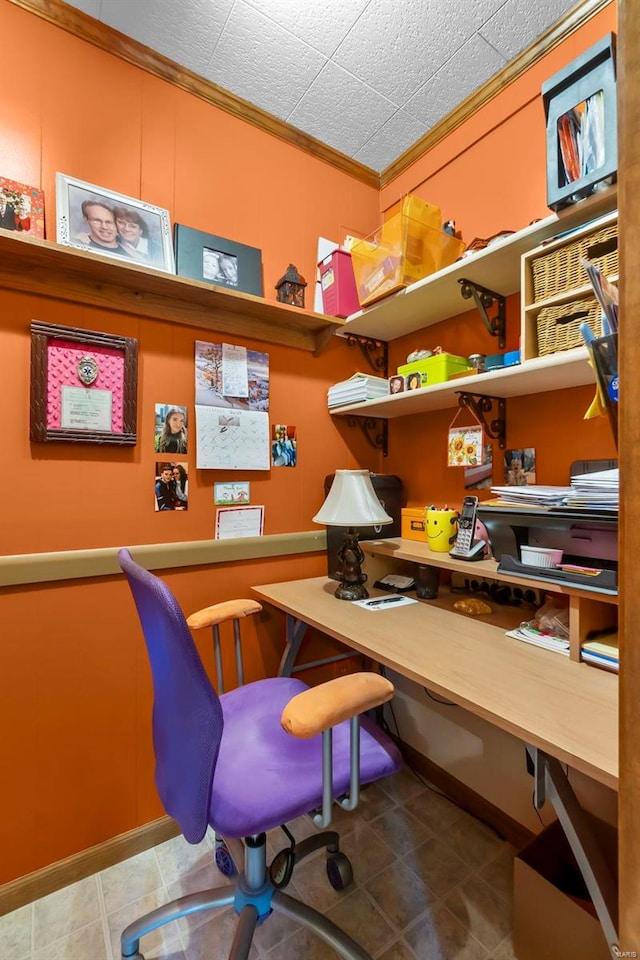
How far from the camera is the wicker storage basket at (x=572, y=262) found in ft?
3.30

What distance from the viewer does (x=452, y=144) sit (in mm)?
1749

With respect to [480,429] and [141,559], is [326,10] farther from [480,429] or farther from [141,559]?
[141,559]

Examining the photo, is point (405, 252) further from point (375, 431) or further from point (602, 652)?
point (602, 652)

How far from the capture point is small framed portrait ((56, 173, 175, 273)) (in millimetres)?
1314

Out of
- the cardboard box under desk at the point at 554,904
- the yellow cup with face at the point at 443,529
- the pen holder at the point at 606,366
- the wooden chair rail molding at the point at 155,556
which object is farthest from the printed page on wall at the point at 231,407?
the cardboard box under desk at the point at 554,904

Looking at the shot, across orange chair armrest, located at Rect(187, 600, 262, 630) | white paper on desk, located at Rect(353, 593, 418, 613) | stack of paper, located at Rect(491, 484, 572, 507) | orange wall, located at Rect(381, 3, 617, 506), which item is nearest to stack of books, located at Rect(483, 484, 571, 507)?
stack of paper, located at Rect(491, 484, 572, 507)

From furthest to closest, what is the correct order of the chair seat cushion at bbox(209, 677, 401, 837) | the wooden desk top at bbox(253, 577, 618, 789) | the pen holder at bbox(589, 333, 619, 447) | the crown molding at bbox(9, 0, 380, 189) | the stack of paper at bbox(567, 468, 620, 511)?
1. the crown molding at bbox(9, 0, 380, 189)
2. the stack of paper at bbox(567, 468, 620, 511)
3. the chair seat cushion at bbox(209, 677, 401, 837)
4. the wooden desk top at bbox(253, 577, 618, 789)
5. the pen holder at bbox(589, 333, 619, 447)

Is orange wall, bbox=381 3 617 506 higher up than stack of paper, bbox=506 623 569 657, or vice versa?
orange wall, bbox=381 3 617 506

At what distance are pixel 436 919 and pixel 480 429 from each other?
1.48 meters

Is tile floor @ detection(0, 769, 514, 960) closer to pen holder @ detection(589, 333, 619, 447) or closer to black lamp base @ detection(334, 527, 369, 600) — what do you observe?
black lamp base @ detection(334, 527, 369, 600)

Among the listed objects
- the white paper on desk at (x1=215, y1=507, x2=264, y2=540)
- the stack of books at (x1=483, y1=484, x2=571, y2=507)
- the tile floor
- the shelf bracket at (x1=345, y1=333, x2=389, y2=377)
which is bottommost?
the tile floor

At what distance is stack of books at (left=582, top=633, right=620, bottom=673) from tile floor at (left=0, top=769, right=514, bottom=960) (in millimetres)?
820

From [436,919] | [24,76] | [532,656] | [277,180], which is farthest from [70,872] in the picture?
[277,180]

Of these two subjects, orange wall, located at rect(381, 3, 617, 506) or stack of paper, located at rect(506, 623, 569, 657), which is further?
orange wall, located at rect(381, 3, 617, 506)
